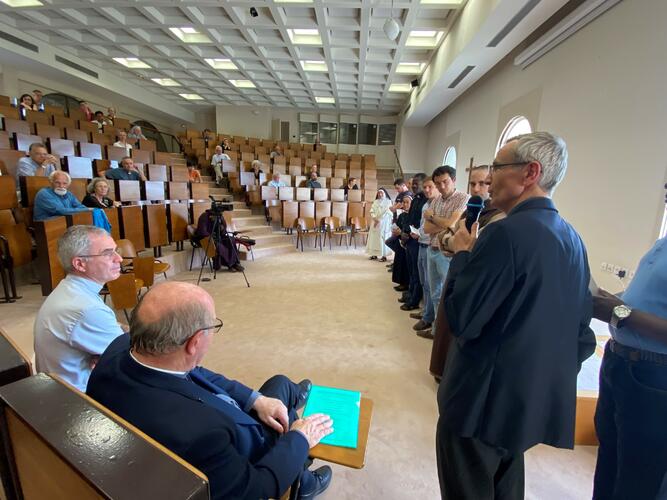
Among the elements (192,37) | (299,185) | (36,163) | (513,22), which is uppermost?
(192,37)

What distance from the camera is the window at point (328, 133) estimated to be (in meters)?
13.2

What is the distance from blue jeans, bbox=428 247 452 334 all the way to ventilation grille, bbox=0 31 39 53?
9142mm

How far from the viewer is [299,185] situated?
8.56 metres

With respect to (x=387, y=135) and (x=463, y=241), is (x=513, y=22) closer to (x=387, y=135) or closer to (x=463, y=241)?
→ (x=463, y=241)

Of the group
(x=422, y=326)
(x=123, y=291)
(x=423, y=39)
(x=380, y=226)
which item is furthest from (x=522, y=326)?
(x=423, y=39)

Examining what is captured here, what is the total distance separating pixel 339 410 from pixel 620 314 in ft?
3.10

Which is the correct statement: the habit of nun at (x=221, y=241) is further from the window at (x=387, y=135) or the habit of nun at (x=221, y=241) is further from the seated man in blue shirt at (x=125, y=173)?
the window at (x=387, y=135)

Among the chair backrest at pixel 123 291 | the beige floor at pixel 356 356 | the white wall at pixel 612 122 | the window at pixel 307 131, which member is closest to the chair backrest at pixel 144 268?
the chair backrest at pixel 123 291

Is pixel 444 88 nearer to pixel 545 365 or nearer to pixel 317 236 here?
pixel 317 236

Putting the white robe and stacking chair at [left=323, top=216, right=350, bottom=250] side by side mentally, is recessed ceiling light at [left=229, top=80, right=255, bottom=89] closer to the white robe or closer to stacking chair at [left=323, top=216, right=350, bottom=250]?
stacking chair at [left=323, top=216, right=350, bottom=250]

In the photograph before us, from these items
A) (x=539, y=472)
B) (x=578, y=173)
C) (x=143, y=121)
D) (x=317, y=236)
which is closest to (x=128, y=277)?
(x=539, y=472)

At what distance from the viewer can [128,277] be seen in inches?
97.8

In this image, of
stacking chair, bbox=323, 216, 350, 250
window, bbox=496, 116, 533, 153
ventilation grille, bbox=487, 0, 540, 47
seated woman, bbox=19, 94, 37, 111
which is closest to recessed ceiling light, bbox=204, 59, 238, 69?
seated woman, bbox=19, 94, 37, 111

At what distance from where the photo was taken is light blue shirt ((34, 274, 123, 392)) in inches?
46.5
